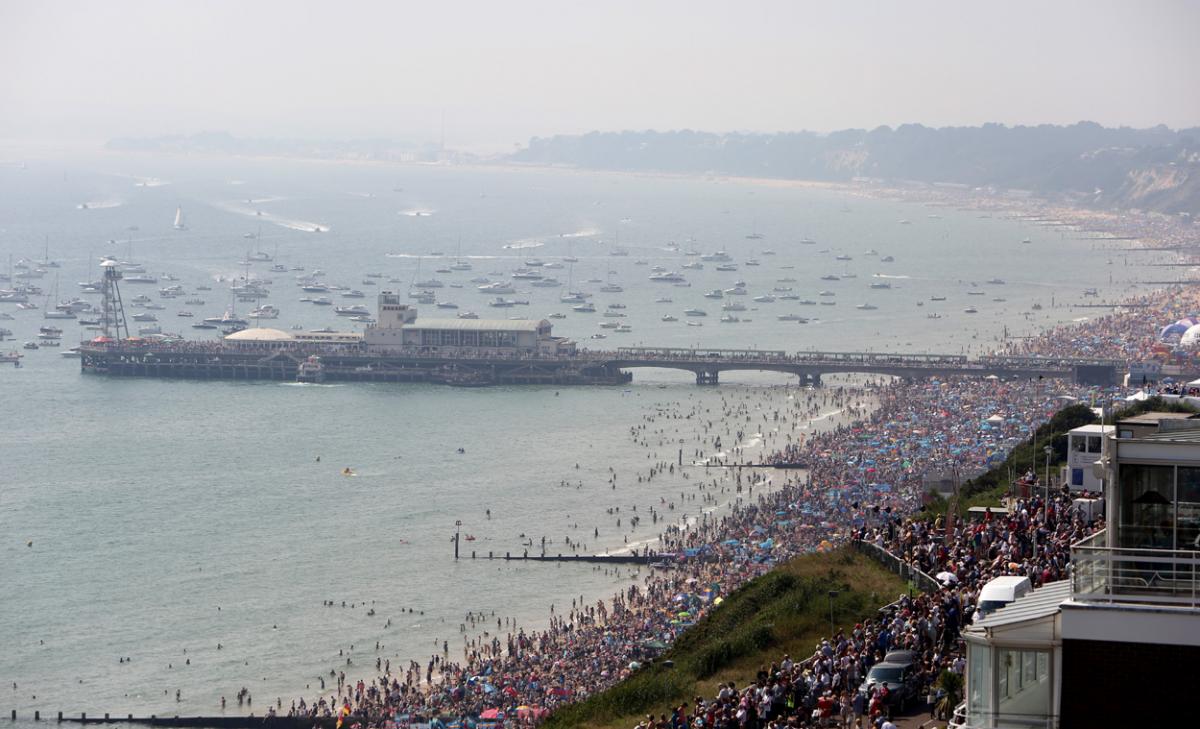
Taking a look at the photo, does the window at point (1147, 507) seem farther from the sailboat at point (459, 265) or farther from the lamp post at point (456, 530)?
the sailboat at point (459, 265)

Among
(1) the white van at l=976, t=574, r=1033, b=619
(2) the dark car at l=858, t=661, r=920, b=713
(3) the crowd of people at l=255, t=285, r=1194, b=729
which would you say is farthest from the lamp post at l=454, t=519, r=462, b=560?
(1) the white van at l=976, t=574, r=1033, b=619

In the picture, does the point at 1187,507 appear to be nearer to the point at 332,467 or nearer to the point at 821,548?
the point at 821,548

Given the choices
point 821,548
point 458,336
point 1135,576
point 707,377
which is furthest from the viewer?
point 458,336

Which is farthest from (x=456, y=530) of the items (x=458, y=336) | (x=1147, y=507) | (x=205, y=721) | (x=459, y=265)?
(x=459, y=265)

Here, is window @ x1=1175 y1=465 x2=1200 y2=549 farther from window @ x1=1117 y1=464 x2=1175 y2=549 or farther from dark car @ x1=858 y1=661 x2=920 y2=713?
dark car @ x1=858 y1=661 x2=920 y2=713

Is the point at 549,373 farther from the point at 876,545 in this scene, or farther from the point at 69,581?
the point at 876,545

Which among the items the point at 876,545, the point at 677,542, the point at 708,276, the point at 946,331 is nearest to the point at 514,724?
the point at 876,545
